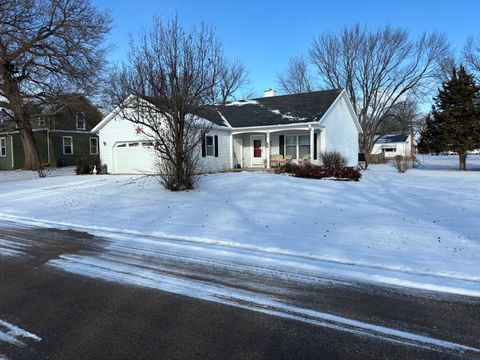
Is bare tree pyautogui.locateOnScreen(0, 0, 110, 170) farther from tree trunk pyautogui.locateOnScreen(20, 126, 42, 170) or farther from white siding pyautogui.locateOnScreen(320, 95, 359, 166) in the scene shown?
white siding pyautogui.locateOnScreen(320, 95, 359, 166)

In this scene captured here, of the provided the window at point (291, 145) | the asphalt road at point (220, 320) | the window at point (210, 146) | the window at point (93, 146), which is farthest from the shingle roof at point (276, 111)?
the asphalt road at point (220, 320)

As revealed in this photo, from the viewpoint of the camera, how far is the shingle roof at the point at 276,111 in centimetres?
2117

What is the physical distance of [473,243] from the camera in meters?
6.15

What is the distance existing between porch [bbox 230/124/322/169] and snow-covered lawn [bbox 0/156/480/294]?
7216mm

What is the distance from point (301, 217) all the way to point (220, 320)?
5266 mm

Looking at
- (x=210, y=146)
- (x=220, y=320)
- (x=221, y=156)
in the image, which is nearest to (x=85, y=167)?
(x=210, y=146)

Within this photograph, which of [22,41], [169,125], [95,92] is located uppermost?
[22,41]

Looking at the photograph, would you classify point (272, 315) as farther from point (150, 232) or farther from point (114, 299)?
point (150, 232)

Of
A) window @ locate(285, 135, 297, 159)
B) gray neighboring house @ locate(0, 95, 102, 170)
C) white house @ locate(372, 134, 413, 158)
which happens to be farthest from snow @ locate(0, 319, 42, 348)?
white house @ locate(372, 134, 413, 158)

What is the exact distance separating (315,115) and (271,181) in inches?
326

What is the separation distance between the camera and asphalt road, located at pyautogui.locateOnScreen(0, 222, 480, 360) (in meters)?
3.06

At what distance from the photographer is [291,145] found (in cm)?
2225

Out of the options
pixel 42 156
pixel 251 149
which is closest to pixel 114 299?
pixel 251 149

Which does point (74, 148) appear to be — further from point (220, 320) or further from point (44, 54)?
point (220, 320)
